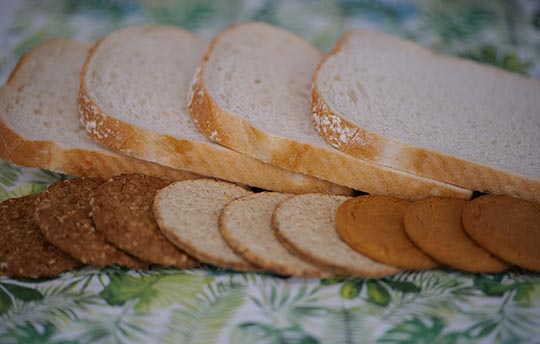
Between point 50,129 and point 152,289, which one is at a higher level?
point 50,129

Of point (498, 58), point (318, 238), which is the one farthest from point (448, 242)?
point (498, 58)

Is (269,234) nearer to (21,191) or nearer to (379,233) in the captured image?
(379,233)

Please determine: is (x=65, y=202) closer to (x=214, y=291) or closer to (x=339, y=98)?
(x=214, y=291)

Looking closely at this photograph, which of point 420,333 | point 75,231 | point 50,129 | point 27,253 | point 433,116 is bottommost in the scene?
point 420,333

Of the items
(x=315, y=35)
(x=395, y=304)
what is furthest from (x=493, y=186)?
(x=315, y=35)

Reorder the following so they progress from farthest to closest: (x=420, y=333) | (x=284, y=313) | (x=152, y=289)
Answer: (x=152, y=289) < (x=284, y=313) < (x=420, y=333)

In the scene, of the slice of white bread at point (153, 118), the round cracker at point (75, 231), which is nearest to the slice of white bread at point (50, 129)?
the slice of white bread at point (153, 118)

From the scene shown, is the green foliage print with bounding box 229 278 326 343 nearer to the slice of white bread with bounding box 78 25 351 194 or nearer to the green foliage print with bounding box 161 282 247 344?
the green foliage print with bounding box 161 282 247 344

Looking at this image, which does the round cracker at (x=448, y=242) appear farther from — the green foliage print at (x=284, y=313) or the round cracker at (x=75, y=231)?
the round cracker at (x=75, y=231)
